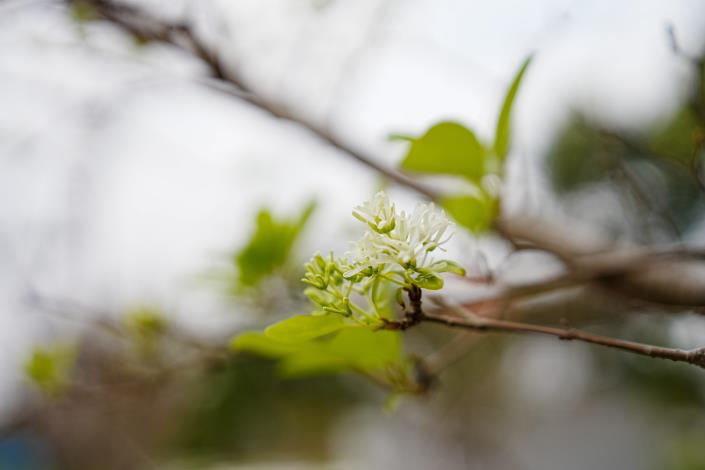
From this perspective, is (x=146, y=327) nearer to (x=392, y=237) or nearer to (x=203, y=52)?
(x=203, y=52)

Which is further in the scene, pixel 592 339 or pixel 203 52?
pixel 203 52

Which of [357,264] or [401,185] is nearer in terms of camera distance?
[357,264]

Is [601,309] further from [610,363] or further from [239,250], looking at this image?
[610,363]

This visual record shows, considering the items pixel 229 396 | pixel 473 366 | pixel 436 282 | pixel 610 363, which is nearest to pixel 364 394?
pixel 229 396

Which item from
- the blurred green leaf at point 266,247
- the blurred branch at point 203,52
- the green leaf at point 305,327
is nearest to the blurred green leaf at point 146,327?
the blurred green leaf at point 266,247

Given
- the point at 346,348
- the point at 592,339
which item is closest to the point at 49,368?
the point at 346,348

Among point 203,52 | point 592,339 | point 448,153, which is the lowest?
point 592,339
